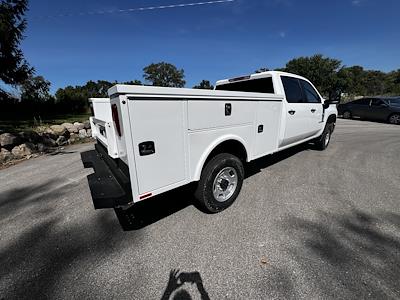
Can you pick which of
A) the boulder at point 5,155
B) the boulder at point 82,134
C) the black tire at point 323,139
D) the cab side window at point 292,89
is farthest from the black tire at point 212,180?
the boulder at point 82,134

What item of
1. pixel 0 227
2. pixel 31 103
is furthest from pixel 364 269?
pixel 31 103

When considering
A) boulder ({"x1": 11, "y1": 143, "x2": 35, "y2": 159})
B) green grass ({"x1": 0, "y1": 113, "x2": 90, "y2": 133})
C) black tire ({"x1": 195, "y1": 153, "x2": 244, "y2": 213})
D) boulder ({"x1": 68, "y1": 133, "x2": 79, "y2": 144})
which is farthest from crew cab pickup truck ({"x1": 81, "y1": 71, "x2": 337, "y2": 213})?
green grass ({"x1": 0, "y1": 113, "x2": 90, "y2": 133})

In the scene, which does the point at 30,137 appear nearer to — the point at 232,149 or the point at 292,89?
the point at 232,149

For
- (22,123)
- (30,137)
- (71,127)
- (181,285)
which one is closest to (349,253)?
(181,285)

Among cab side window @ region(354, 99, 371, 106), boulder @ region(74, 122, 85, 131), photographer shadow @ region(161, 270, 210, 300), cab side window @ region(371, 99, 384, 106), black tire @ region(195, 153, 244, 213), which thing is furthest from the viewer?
cab side window @ region(354, 99, 371, 106)

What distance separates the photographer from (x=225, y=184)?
10.6 ft

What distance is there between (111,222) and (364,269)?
3.03 meters

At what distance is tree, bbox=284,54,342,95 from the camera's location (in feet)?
133

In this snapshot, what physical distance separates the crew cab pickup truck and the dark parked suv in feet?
43.2

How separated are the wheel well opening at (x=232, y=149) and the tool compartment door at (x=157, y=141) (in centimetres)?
70

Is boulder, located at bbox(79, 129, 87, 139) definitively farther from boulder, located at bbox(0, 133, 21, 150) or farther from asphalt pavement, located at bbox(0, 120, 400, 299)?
asphalt pavement, located at bbox(0, 120, 400, 299)

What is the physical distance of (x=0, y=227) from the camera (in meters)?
2.94

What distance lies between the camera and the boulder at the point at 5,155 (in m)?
5.95

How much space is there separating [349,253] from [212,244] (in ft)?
4.90
